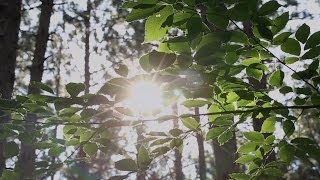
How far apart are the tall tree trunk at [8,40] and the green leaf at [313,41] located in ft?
11.5

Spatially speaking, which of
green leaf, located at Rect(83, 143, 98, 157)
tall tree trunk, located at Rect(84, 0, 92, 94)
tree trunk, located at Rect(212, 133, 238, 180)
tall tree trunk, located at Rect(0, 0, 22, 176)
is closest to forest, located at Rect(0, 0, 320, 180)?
green leaf, located at Rect(83, 143, 98, 157)

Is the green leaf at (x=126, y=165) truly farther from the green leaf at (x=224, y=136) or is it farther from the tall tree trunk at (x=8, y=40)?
the tall tree trunk at (x=8, y=40)

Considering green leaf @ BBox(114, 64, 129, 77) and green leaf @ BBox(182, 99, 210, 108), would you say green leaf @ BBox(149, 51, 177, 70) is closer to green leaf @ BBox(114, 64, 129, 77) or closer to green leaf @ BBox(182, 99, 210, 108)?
green leaf @ BBox(114, 64, 129, 77)

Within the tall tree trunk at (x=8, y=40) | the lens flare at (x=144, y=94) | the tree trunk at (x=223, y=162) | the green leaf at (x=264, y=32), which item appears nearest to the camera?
the lens flare at (x=144, y=94)

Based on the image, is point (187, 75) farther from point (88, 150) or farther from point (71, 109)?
point (88, 150)

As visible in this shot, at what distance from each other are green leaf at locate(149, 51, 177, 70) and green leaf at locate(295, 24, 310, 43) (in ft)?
1.62

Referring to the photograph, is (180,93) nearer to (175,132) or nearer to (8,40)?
(175,132)

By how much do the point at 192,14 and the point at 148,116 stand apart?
47 cm

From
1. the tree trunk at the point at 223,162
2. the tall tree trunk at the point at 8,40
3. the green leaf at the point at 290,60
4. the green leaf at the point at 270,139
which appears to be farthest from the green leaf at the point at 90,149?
the tree trunk at the point at 223,162

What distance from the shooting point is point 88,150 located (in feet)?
5.52

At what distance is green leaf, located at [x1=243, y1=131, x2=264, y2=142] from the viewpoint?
5.58 ft

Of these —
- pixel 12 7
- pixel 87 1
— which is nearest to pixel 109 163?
pixel 87 1

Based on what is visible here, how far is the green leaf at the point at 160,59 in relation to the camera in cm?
124

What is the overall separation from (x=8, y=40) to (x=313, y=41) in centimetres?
395
